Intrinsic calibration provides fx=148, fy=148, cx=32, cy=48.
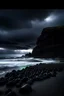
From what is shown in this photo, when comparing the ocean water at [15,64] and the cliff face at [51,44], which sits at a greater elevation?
the cliff face at [51,44]

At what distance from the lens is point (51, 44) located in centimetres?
3328

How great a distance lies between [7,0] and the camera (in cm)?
256

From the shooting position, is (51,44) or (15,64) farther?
(51,44)

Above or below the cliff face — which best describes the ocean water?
below

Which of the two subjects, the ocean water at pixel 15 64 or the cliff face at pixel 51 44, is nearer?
the ocean water at pixel 15 64

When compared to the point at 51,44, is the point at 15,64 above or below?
below

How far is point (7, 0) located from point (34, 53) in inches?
1385

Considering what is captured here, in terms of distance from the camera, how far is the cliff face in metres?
29.4

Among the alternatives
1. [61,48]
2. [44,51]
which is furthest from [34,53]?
[61,48]

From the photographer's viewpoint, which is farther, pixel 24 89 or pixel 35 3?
pixel 24 89

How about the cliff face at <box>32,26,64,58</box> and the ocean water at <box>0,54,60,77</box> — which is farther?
the cliff face at <box>32,26,64,58</box>

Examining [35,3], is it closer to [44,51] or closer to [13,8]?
[13,8]

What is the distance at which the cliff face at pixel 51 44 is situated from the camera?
29438 mm

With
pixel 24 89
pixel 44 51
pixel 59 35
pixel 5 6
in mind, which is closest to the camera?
pixel 5 6
